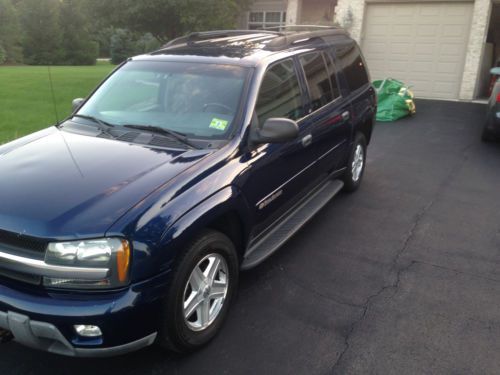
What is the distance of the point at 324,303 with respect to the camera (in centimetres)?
360

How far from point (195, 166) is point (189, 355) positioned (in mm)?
1212

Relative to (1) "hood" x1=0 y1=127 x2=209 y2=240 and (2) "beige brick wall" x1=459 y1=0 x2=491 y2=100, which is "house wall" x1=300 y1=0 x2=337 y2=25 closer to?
(2) "beige brick wall" x1=459 y1=0 x2=491 y2=100

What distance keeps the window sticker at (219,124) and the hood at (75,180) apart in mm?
400

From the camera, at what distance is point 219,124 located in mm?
3494

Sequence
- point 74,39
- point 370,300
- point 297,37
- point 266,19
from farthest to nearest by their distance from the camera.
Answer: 1. point 74,39
2. point 266,19
3. point 297,37
4. point 370,300

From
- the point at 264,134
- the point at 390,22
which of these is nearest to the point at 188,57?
the point at 264,134

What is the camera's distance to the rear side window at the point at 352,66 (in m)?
5.41

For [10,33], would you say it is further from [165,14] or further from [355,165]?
[355,165]

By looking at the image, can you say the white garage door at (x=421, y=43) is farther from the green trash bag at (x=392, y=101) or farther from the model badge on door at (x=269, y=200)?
the model badge on door at (x=269, y=200)

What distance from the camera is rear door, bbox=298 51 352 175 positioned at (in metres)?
4.39

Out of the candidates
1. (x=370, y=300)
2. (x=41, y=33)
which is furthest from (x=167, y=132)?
(x=41, y=33)

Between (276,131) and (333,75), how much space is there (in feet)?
6.47

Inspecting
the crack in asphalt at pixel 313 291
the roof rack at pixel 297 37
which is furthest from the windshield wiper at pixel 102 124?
the crack in asphalt at pixel 313 291

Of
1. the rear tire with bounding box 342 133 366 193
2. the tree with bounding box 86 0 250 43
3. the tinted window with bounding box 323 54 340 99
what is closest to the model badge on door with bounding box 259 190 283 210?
the tinted window with bounding box 323 54 340 99
